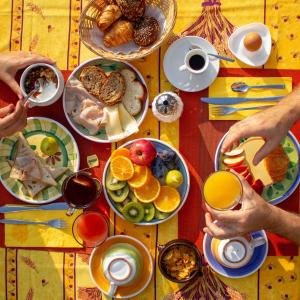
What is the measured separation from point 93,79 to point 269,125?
65 cm

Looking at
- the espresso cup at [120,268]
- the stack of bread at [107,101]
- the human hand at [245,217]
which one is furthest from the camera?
the stack of bread at [107,101]

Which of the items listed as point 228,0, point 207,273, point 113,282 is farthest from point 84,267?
point 228,0

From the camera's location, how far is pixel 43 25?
74.0 inches

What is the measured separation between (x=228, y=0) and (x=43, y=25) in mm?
702

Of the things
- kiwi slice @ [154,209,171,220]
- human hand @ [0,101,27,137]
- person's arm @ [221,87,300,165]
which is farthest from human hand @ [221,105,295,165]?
human hand @ [0,101,27,137]

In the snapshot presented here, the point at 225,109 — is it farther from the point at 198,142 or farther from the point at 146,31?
the point at 146,31

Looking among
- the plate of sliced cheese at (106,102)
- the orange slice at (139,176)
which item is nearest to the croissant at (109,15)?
the plate of sliced cheese at (106,102)

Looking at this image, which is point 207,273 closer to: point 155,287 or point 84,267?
point 155,287

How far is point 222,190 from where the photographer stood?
1.64 m

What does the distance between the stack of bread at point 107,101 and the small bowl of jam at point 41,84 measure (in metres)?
0.06

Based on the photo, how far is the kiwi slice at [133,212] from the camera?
5.79 ft

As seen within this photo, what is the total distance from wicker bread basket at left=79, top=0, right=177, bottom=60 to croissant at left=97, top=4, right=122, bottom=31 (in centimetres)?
4

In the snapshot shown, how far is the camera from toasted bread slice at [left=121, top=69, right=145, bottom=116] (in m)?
1.80

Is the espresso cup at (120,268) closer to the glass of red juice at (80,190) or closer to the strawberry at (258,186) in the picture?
the glass of red juice at (80,190)
